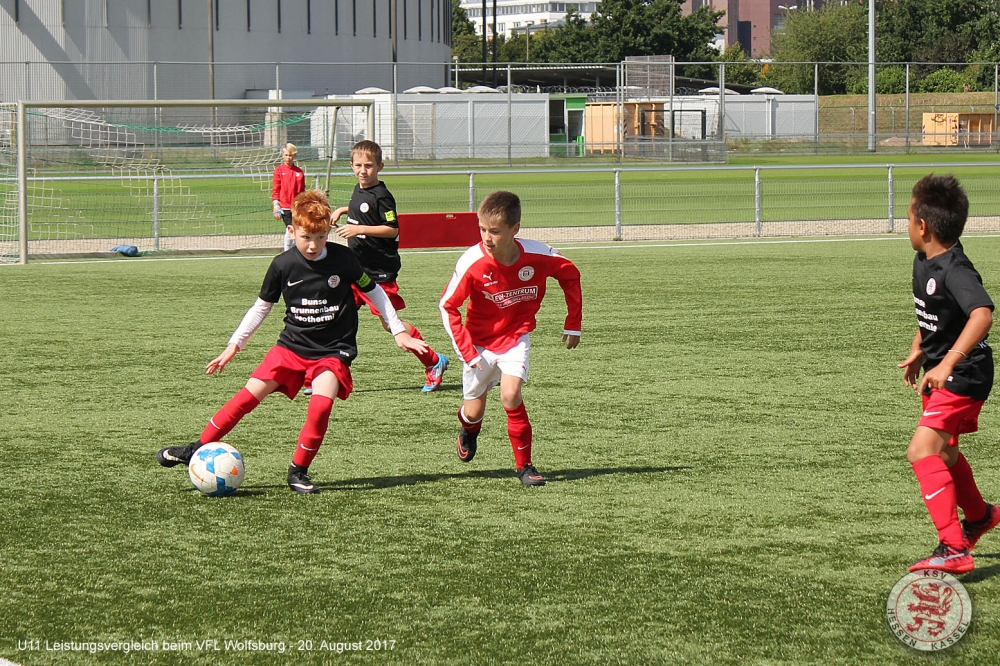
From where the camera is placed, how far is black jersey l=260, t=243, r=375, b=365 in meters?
5.66

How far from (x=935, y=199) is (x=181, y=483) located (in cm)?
372

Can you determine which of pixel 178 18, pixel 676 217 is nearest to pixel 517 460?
pixel 676 217

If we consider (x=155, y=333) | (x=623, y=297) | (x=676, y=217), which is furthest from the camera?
(x=676, y=217)

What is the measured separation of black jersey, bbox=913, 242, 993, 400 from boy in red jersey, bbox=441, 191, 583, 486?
5.92 ft

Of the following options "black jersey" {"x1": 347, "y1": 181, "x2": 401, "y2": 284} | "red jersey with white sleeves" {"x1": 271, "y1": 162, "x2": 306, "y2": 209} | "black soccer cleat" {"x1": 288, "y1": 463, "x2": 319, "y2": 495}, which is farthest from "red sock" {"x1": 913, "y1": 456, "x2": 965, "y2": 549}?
"red jersey with white sleeves" {"x1": 271, "y1": 162, "x2": 306, "y2": 209}

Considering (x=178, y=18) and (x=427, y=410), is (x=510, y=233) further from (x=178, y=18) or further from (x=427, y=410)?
(x=178, y=18)

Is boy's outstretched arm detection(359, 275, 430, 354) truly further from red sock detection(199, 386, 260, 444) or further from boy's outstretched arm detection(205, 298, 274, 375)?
red sock detection(199, 386, 260, 444)

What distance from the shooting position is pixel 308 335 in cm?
571

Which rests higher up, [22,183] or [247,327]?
[22,183]

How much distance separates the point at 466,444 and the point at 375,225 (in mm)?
3076

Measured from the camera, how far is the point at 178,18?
51.5m

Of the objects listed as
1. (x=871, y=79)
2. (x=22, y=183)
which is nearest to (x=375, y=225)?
(x=22, y=183)

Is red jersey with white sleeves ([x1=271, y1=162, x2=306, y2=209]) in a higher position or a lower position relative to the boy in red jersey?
higher

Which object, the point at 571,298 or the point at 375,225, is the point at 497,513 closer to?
the point at 571,298
